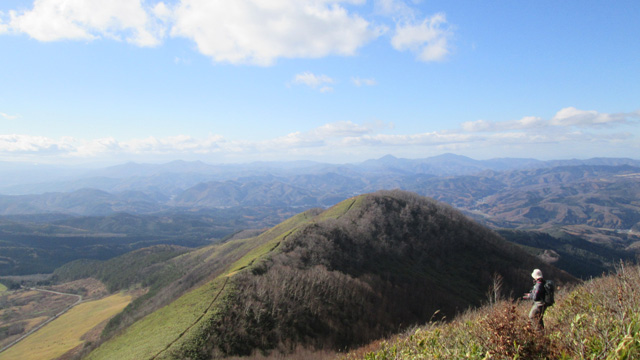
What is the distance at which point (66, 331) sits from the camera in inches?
4055

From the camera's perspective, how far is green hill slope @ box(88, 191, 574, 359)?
125 ft

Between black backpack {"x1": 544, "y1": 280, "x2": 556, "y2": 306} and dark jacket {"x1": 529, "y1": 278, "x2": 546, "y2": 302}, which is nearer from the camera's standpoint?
black backpack {"x1": 544, "y1": 280, "x2": 556, "y2": 306}

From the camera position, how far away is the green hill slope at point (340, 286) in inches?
1500

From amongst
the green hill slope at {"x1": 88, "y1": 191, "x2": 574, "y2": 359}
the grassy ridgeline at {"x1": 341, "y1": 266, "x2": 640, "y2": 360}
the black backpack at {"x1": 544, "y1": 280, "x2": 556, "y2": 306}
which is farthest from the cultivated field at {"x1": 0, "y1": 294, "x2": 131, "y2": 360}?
the black backpack at {"x1": 544, "y1": 280, "x2": 556, "y2": 306}

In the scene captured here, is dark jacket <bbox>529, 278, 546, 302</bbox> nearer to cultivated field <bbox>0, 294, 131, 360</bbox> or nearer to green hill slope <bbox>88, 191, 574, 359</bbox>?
green hill slope <bbox>88, 191, 574, 359</bbox>

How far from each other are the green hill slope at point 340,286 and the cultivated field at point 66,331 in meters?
53.9

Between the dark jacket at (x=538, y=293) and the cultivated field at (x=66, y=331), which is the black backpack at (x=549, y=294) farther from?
the cultivated field at (x=66, y=331)

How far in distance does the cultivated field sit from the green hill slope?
5393 cm

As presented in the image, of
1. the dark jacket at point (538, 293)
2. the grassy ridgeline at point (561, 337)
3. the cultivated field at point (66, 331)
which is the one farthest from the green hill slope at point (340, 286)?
the cultivated field at point (66, 331)

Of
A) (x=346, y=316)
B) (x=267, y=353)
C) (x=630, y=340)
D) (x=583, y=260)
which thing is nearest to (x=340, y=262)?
(x=346, y=316)

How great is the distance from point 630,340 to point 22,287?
25396 centimetres

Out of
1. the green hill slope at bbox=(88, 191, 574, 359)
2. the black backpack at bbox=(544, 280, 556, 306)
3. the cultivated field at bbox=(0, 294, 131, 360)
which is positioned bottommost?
the cultivated field at bbox=(0, 294, 131, 360)

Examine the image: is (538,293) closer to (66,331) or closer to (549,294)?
(549,294)

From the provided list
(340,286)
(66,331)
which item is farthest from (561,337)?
(66,331)
